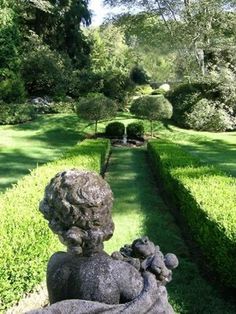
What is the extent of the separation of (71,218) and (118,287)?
0.35m

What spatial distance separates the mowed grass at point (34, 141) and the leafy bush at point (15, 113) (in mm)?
588

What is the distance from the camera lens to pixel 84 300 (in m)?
1.90

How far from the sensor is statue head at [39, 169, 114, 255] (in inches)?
80.4

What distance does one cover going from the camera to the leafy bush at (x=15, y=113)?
81.3 feet

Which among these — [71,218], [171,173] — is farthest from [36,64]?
[71,218]

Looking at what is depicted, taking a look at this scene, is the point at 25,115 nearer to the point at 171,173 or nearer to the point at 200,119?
the point at 200,119

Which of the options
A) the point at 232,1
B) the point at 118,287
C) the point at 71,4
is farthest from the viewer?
the point at 71,4

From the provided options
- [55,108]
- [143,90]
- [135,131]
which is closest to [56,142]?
[135,131]

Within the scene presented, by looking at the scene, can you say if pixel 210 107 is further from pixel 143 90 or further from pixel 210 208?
pixel 210 208

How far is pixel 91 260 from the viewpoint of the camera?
6.83ft

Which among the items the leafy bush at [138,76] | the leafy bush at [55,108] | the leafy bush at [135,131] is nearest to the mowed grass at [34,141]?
the leafy bush at [55,108]

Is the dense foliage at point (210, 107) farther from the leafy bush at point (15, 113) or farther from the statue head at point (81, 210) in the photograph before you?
the statue head at point (81, 210)

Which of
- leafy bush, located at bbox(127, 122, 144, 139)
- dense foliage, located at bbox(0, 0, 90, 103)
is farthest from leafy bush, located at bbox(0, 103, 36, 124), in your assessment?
leafy bush, located at bbox(127, 122, 144, 139)

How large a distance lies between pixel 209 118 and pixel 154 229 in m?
18.6
